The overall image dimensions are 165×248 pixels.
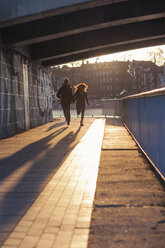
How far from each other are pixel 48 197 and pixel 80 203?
51cm

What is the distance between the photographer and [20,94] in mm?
11969

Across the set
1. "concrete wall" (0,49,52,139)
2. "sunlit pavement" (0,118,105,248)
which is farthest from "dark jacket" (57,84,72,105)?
"sunlit pavement" (0,118,105,248)

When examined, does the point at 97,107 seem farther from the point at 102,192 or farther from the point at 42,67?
the point at 102,192

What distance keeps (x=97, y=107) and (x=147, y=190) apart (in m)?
39.7

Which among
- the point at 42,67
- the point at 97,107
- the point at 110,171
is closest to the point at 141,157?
the point at 110,171

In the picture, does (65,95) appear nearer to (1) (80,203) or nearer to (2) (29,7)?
(2) (29,7)

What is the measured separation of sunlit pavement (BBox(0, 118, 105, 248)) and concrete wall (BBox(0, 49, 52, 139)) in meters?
3.65

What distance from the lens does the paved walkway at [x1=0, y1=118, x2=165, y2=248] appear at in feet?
8.57

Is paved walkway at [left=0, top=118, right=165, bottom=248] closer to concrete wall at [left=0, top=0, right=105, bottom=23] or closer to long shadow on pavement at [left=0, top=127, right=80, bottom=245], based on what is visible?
long shadow on pavement at [left=0, top=127, right=80, bottom=245]

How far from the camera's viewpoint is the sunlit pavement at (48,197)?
266 cm

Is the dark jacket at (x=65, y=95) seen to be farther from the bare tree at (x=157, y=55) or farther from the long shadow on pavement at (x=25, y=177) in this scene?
the bare tree at (x=157, y=55)

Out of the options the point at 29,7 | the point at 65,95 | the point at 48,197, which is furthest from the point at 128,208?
the point at 65,95

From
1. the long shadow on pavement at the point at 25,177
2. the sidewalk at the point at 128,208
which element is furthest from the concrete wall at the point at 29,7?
the sidewalk at the point at 128,208

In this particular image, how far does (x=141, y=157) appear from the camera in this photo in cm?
621
